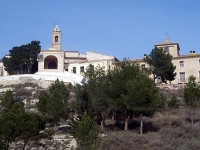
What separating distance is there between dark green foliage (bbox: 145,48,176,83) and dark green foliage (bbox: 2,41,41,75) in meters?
20.6

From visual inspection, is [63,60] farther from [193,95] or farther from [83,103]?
[193,95]

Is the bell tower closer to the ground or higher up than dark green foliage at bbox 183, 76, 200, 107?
higher up

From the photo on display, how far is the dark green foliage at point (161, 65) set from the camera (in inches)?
2506

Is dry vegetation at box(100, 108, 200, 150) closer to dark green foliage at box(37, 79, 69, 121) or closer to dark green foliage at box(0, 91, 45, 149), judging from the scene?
dark green foliage at box(0, 91, 45, 149)

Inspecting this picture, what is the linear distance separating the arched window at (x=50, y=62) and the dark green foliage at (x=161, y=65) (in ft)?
62.8

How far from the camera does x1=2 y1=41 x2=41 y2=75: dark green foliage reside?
7431 centimetres

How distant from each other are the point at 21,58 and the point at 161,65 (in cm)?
2377

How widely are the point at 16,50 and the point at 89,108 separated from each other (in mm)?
32221

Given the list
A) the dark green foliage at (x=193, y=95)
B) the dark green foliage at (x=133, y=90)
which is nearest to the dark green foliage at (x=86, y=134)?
the dark green foliage at (x=133, y=90)

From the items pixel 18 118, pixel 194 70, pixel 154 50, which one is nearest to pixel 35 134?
pixel 18 118

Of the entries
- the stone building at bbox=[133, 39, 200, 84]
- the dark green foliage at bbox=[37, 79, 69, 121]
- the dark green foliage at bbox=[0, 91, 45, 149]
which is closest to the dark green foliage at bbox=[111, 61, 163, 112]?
the dark green foliage at bbox=[37, 79, 69, 121]

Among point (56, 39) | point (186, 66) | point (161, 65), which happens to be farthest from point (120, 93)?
point (56, 39)

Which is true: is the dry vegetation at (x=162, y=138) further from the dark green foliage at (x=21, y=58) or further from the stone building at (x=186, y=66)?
the dark green foliage at (x=21, y=58)

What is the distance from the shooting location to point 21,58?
7425 centimetres
